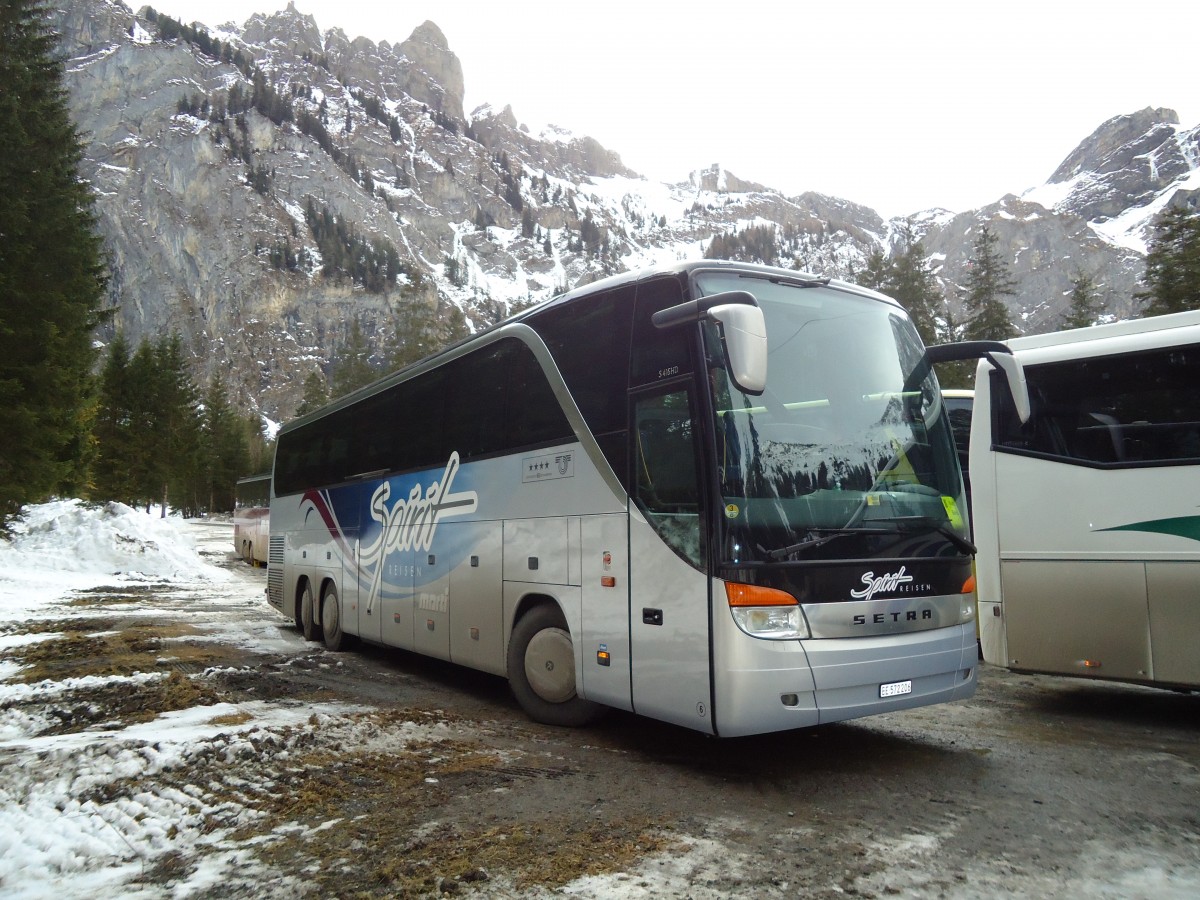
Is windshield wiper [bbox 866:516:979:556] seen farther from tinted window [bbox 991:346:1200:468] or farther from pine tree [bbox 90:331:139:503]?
pine tree [bbox 90:331:139:503]

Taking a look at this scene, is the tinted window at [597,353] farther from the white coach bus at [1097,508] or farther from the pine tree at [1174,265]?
the pine tree at [1174,265]

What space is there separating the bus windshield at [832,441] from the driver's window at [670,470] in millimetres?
224

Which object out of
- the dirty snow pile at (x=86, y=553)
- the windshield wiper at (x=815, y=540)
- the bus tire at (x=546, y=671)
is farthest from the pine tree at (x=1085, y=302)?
the windshield wiper at (x=815, y=540)

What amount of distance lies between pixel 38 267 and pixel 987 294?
43.1 meters

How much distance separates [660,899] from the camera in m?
3.52

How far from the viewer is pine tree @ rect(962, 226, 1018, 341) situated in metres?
43.8

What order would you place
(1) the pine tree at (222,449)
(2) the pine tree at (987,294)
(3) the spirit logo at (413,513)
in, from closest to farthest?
(3) the spirit logo at (413,513), (2) the pine tree at (987,294), (1) the pine tree at (222,449)

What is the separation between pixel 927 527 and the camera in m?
5.72

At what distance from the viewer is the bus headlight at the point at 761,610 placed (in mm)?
5055

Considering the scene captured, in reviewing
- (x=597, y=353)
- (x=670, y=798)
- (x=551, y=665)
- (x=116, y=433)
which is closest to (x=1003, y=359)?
(x=597, y=353)

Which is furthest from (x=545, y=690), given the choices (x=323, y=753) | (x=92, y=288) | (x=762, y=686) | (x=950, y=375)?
(x=950, y=375)

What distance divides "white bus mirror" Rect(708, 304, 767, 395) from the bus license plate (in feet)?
6.85

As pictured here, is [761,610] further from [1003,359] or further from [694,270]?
[1003,359]

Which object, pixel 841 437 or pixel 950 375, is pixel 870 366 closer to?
pixel 841 437
